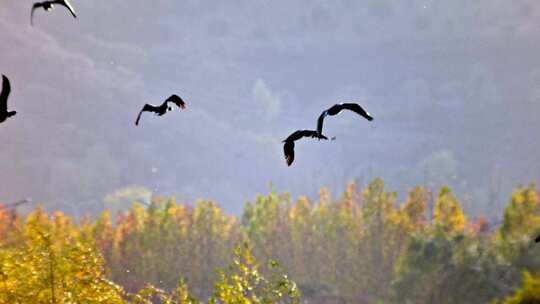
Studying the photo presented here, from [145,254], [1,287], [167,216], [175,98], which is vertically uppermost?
[167,216]

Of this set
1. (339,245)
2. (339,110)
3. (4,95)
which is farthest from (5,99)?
(339,245)

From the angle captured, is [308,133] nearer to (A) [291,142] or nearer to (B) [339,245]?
(A) [291,142]

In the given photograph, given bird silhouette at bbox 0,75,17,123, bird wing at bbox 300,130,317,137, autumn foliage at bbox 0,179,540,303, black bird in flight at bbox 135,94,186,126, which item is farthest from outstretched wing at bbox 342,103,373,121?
autumn foliage at bbox 0,179,540,303

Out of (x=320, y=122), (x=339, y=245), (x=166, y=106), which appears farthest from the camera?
(x=339, y=245)

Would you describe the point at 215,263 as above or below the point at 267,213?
Result: below

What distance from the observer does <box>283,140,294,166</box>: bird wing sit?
10.2 feet

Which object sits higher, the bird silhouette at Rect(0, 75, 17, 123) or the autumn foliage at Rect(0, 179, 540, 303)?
the autumn foliage at Rect(0, 179, 540, 303)

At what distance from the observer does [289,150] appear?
312 cm

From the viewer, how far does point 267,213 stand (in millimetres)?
53969

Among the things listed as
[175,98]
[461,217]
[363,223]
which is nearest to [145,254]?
[363,223]

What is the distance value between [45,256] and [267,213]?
46.0m

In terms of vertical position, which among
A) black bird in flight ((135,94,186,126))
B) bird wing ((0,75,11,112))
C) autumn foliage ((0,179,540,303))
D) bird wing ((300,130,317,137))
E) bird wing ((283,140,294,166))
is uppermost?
autumn foliage ((0,179,540,303))

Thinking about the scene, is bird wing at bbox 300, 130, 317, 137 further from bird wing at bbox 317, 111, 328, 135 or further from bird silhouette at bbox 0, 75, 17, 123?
bird silhouette at bbox 0, 75, 17, 123

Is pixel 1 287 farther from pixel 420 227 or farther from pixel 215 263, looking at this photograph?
pixel 215 263
